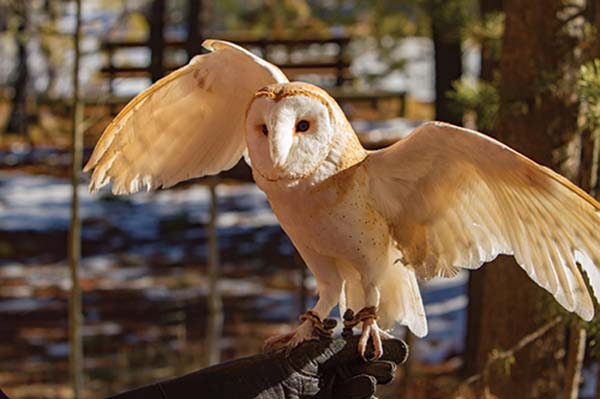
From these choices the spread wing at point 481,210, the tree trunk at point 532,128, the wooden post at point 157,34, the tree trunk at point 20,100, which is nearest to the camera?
the spread wing at point 481,210

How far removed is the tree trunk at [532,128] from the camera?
3.77 meters

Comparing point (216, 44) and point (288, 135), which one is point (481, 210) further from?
point (216, 44)

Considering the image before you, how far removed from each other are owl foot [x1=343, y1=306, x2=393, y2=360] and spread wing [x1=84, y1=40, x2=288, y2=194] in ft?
1.80

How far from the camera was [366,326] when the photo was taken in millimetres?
2209

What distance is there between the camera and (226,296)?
8555 millimetres

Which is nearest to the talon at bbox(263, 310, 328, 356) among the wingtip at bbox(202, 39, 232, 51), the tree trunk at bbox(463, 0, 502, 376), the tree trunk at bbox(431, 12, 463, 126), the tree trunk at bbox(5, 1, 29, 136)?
the wingtip at bbox(202, 39, 232, 51)

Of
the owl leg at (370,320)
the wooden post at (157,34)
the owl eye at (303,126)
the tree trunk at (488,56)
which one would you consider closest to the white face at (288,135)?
the owl eye at (303,126)

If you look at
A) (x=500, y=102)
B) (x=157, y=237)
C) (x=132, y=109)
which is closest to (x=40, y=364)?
(x=157, y=237)

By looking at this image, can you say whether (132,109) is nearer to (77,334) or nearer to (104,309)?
(77,334)

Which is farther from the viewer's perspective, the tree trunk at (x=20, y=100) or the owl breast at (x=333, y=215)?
the tree trunk at (x=20, y=100)

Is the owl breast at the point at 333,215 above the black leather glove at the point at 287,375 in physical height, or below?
above

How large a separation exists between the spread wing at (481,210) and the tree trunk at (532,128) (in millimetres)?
1416

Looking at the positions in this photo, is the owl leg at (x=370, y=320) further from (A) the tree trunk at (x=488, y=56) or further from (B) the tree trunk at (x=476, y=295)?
(B) the tree trunk at (x=476, y=295)

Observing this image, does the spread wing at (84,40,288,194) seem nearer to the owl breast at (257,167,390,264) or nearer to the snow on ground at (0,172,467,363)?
the owl breast at (257,167,390,264)
